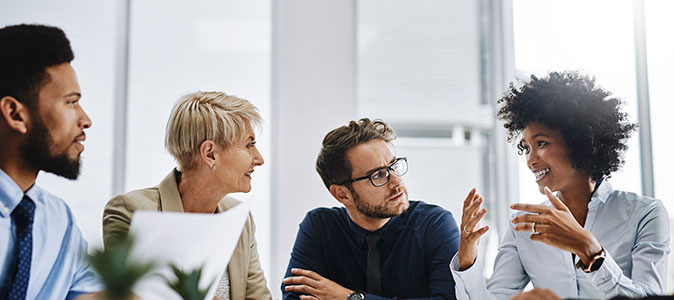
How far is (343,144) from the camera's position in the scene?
2158 mm

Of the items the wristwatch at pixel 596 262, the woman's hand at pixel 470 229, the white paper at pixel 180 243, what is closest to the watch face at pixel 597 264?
the wristwatch at pixel 596 262

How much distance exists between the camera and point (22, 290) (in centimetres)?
126

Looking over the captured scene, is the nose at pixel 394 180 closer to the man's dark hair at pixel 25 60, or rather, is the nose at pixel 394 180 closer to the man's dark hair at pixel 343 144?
the man's dark hair at pixel 343 144

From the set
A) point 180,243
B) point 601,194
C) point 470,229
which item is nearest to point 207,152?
point 470,229

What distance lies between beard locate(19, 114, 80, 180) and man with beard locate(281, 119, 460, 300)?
2.85 feet

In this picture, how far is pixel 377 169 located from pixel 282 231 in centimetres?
94

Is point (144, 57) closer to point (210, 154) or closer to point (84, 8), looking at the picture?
point (84, 8)

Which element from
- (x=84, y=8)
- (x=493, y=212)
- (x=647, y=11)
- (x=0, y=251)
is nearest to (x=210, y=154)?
(x=0, y=251)

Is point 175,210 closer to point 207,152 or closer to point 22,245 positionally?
point 207,152

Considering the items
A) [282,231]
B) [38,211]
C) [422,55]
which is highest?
[422,55]

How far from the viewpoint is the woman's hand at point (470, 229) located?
5.51 feet

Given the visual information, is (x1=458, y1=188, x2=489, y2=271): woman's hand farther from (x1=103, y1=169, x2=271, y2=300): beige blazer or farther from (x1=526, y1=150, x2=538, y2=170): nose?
(x1=103, y1=169, x2=271, y2=300): beige blazer

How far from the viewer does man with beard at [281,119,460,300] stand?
1925 millimetres

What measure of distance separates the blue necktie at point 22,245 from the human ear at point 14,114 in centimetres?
17
